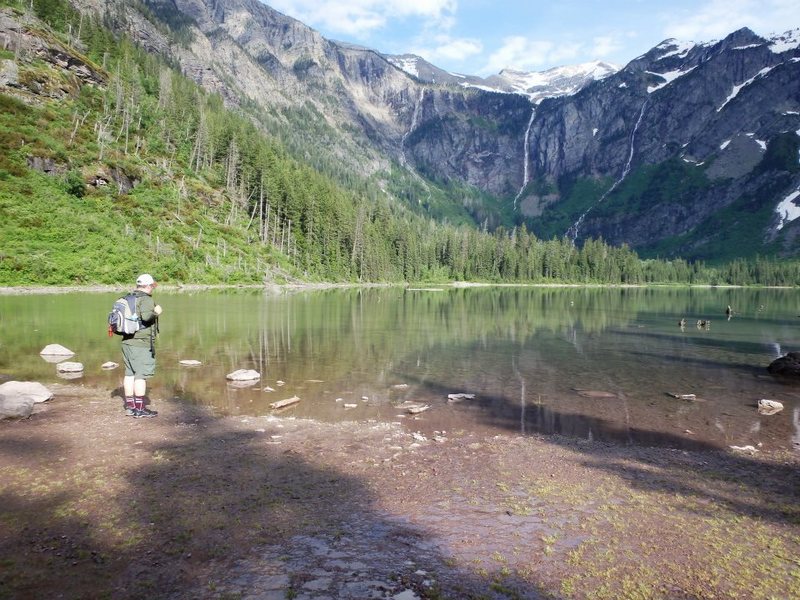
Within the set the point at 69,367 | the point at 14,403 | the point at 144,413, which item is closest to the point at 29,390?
the point at 14,403

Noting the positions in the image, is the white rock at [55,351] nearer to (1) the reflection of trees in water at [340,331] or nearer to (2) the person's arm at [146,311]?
A: (1) the reflection of trees in water at [340,331]

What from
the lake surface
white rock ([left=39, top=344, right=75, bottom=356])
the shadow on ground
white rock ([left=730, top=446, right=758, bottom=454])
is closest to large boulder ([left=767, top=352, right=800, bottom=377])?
the lake surface

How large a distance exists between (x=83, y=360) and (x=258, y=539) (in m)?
22.7

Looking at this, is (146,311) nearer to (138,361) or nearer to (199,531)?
(138,361)

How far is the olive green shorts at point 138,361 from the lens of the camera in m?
A: 15.4

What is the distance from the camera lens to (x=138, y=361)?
51.2ft

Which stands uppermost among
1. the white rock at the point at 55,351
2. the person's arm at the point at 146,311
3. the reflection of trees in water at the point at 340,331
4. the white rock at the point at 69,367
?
the person's arm at the point at 146,311

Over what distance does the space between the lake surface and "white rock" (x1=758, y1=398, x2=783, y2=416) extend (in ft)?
1.26

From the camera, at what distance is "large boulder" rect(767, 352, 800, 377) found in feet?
90.7

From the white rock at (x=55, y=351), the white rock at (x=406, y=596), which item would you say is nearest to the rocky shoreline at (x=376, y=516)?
the white rock at (x=406, y=596)

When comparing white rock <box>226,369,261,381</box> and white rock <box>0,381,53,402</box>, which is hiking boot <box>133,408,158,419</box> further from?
white rock <box>226,369,261,381</box>

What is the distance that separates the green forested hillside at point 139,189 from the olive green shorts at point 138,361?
228 feet

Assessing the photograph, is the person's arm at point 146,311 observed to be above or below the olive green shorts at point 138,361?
above

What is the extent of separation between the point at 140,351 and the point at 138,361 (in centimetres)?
36
